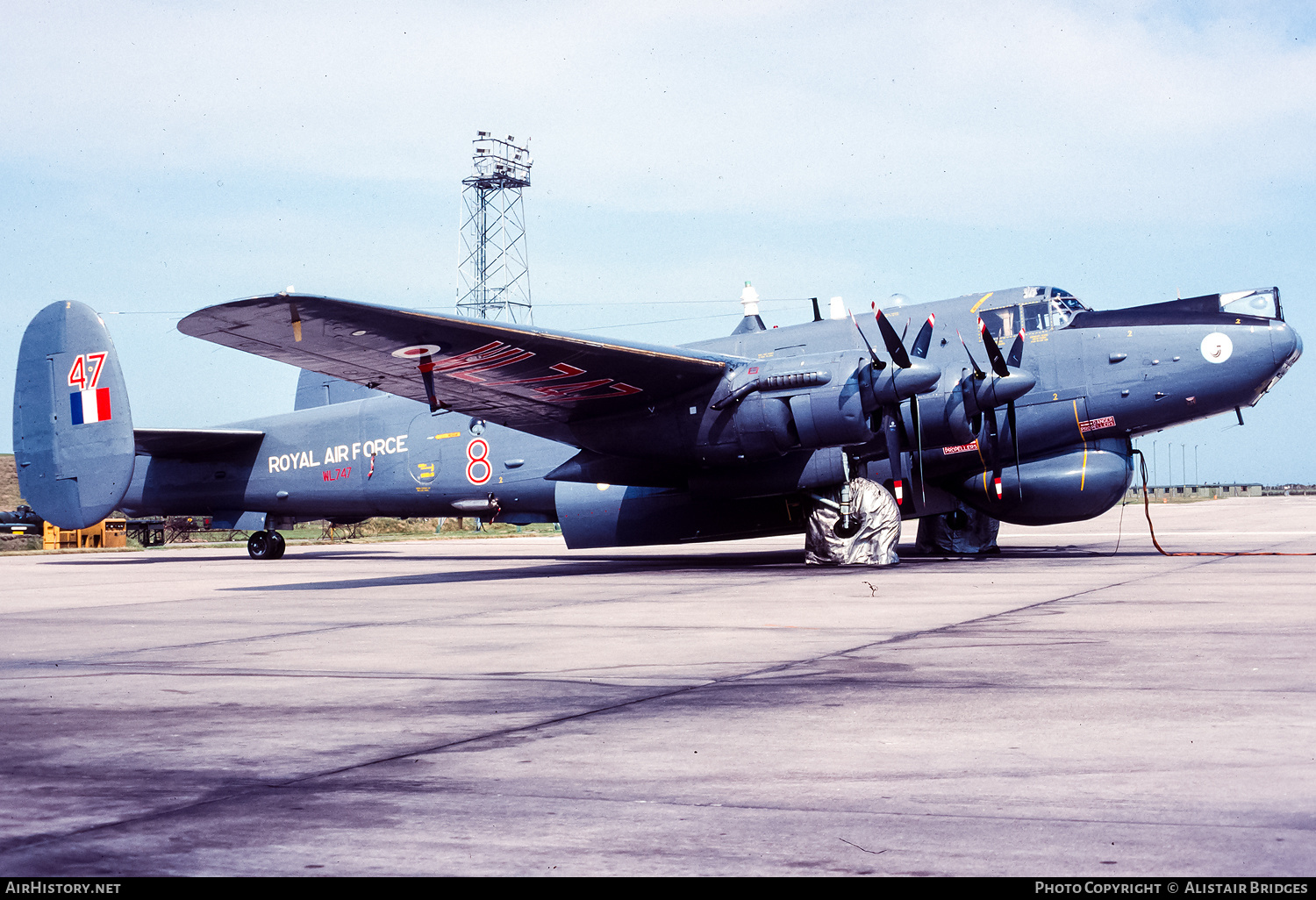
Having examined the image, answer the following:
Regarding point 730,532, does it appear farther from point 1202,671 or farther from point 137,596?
point 1202,671

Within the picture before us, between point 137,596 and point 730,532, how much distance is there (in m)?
9.25

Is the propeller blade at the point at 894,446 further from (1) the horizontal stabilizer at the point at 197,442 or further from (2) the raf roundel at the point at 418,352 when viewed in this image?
(1) the horizontal stabilizer at the point at 197,442

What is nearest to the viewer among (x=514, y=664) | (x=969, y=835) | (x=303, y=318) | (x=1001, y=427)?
(x=969, y=835)

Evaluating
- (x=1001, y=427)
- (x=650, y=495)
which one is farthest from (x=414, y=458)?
(x=1001, y=427)

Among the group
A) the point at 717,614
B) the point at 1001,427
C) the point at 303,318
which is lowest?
the point at 717,614

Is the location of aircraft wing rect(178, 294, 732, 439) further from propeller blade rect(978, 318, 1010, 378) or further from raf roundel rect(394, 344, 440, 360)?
propeller blade rect(978, 318, 1010, 378)

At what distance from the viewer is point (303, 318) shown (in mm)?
13898

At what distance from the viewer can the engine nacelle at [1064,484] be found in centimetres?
1727

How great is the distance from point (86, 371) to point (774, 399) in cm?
1412

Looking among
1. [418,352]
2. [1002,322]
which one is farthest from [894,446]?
[418,352]

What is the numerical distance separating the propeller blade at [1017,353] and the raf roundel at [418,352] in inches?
355

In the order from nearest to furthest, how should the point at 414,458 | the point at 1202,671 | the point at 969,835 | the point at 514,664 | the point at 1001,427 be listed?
the point at 969,835
the point at 1202,671
the point at 514,664
the point at 1001,427
the point at 414,458

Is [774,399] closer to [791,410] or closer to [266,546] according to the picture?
[791,410]
